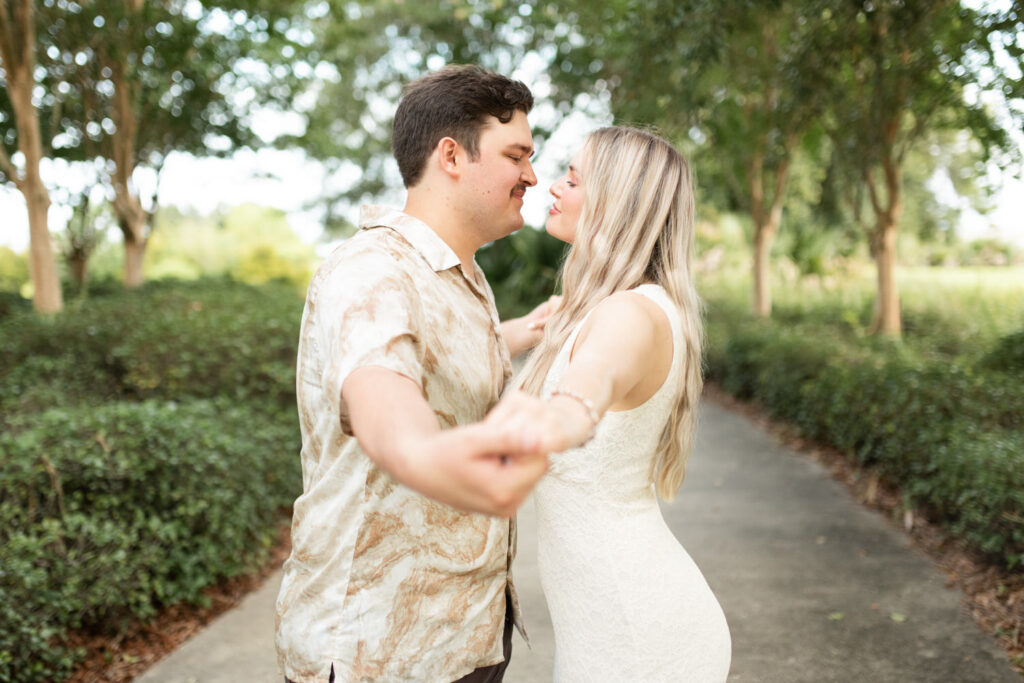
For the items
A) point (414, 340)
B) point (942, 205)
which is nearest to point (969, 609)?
point (414, 340)

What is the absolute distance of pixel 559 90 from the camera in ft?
61.6

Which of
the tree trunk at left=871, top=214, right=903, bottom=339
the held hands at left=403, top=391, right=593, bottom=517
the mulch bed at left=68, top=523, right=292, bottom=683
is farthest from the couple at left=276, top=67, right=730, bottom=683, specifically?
the tree trunk at left=871, top=214, right=903, bottom=339

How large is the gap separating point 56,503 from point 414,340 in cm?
351

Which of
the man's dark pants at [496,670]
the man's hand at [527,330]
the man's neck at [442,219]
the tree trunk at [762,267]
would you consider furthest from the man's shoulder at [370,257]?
the tree trunk at [762,267]

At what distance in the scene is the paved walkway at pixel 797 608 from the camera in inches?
155

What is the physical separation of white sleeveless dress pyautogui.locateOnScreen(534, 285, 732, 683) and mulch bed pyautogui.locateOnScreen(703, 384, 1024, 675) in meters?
2.67

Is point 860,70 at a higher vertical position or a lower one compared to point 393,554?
higher

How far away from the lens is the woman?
6.59ft

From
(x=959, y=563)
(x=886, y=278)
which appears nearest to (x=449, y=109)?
(x=959, y=563)

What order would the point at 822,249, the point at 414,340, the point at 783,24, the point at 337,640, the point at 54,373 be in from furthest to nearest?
the point at 822,249, the point at 783,24, the point at 54,373, the point at 337,640, the point at 414,340

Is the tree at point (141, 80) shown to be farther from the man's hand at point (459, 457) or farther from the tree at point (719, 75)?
the man's hand at point (459, 457)

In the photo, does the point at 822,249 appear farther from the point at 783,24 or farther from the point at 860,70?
the point at 860,70

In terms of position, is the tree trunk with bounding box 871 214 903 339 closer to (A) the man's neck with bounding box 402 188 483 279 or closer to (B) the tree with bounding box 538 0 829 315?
(B) the tree with bounding box 538 0 829 315

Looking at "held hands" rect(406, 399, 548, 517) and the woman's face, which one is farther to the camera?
the woman's face
